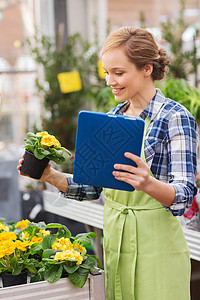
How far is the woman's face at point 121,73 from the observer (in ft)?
4.74

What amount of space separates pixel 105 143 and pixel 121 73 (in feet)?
0.93

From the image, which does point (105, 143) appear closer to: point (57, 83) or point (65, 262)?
point (65, 262)

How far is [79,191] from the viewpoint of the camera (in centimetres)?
163

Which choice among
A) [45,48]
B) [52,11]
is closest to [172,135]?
[45,48]

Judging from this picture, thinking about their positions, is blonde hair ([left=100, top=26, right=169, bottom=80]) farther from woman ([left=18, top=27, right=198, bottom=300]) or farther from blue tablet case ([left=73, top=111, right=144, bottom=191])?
blue tablet case ([left=73, top=111, right=144, bottom=191])

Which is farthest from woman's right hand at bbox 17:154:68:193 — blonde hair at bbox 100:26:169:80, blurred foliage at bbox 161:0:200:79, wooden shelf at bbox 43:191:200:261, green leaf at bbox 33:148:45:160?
blurred foliage at bbox 161:0:200:79

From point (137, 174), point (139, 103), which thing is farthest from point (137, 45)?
point (137, 174)

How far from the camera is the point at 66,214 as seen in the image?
2561mm

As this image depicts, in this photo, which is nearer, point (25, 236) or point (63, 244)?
point (63, 244)

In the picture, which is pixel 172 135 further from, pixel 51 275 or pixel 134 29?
pixel 51 275

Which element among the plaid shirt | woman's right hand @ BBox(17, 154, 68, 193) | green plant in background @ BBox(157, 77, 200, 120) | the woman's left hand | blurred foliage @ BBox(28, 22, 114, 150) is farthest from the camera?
blurred foliage @ BBox(28, 22, 114, 150)

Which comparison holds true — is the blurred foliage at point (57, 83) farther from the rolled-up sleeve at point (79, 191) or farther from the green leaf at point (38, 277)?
the green leaf at point (38, 277)

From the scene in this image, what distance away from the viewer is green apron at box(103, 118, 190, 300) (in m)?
1.50

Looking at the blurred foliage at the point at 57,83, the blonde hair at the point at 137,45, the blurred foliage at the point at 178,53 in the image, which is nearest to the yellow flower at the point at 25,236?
the blonde hair at the point at 137,45
